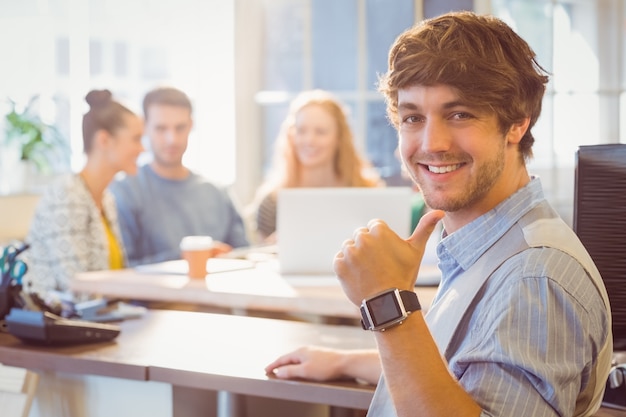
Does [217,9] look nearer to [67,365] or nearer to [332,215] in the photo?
[332,215]

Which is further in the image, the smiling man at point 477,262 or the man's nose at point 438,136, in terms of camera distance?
the man's nose at point 438,136

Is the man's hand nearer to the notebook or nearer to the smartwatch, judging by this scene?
the smartwatch

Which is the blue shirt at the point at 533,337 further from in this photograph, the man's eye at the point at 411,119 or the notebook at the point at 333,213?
the notebook at the point at 333,213

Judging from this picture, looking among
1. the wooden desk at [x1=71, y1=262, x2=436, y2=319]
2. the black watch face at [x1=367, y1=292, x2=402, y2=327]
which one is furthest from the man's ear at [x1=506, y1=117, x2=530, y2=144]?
the wooden desk at [x1=71, y1=262, x2=436, y2=319]

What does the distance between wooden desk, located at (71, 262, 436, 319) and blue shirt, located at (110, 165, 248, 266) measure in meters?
0.93

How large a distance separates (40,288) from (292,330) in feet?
4.93

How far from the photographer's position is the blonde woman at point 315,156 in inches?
165

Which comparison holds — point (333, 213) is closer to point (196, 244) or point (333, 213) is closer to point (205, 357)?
point (196, 244)

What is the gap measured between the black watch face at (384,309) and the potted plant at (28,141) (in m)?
3.37

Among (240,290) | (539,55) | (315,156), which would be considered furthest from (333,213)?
(539,55)

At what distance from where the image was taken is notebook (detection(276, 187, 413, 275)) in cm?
285

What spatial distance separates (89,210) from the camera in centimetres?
354

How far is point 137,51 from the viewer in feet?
16.0

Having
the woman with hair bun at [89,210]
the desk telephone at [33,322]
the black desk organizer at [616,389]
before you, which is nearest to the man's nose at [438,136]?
the black desk organizer at [616,389]
